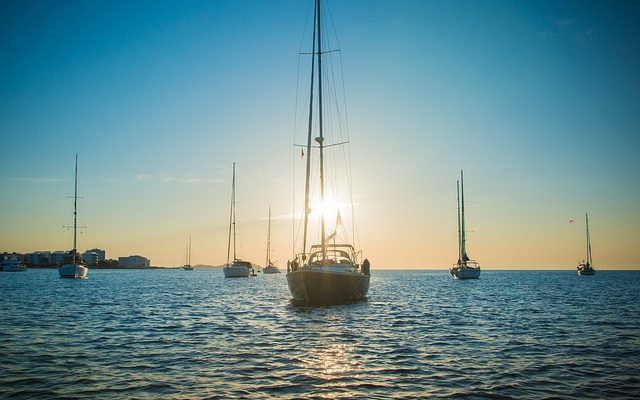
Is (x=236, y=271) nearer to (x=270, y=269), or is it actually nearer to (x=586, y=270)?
(x=270, y=269)

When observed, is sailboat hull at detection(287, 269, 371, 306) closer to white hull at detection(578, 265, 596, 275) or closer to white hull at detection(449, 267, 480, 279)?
white hull at detection(449, 267, 480, 279)

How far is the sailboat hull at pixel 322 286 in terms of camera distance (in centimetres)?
3069

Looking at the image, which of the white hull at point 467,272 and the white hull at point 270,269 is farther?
the white hull at point 270,269

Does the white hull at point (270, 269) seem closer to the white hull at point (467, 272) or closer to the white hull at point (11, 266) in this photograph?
the white hull at point (467, 272)

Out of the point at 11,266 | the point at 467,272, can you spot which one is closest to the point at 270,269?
the point at 467,272

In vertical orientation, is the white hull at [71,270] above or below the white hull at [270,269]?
above

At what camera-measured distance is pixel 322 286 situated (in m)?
31.2

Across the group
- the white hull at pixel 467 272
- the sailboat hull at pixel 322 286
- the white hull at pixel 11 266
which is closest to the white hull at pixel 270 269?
the white hull at pixel 467 272

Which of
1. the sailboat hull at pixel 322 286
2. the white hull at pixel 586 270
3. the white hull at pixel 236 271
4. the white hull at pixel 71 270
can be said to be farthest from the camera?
the white hull at pixel 586 270

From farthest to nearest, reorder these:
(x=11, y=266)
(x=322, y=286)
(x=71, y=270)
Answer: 1. (x=11, y=266)
2. (x=71, y=270)
3. (x=322, y=286)

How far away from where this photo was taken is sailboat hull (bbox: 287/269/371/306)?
3069cm

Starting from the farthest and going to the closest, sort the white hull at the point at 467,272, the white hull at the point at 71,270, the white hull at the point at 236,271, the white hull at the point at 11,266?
the white hull at the point at 11,266 < the white hull at the point at 236,271 < the white hull at the point at 467,272 < the white hull at the point at 71,270

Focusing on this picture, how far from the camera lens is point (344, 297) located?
34.5 meters

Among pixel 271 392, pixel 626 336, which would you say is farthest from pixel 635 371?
pixel 271 392
